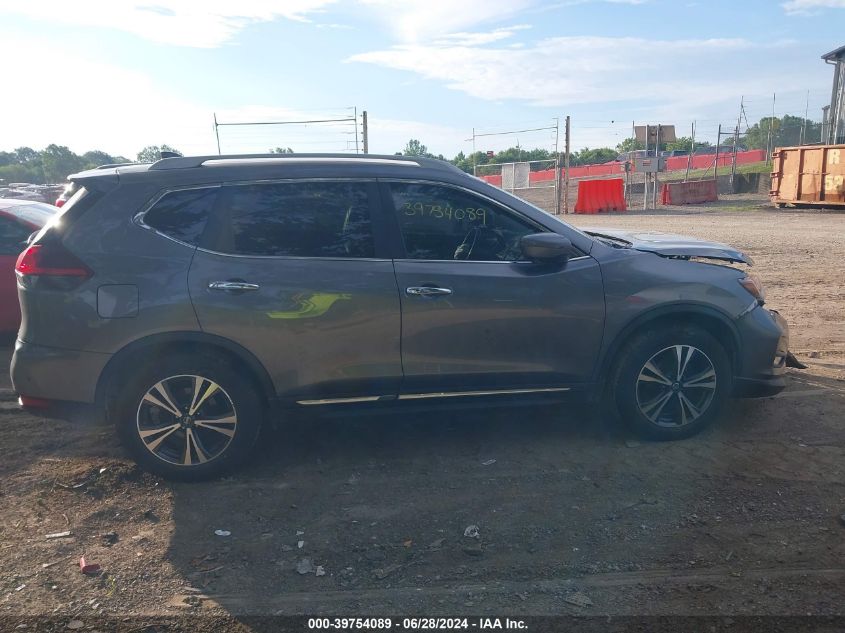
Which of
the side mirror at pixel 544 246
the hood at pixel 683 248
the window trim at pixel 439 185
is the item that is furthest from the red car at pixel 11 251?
the hood at pixel 683 248

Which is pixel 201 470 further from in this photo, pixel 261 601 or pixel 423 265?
pixel 423 265

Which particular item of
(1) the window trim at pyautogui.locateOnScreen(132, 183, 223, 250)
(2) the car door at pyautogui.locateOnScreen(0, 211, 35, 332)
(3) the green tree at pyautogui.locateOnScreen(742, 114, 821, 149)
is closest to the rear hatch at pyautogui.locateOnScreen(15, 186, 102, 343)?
(1) the window trim at pyautogui.locateOnScreen(132, 183, 223, 250)

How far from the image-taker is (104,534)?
3.75 m

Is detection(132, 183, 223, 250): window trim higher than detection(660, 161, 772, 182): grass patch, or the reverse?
detection(660, 161, 772, 182): grass patch

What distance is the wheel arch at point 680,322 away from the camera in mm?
4535

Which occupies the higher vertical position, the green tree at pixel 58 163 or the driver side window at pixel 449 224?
the green tree at pixel 58 163

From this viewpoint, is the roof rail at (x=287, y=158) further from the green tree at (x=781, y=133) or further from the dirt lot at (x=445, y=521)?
the green tree at (x=781, y=133)

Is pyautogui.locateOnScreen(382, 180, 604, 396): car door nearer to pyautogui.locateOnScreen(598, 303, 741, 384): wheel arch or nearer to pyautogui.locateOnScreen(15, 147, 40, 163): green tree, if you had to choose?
pyautogui.locateOnScreen(598, 303, 741, 384): wheel arch

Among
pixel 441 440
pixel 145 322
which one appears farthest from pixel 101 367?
pixel 441 440

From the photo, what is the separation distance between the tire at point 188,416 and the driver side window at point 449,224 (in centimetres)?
137

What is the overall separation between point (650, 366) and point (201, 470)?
2888 mm

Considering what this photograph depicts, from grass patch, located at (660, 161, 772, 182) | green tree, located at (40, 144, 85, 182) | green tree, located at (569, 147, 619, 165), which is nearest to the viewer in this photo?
green tree, located at (40, 144, 85, 182)

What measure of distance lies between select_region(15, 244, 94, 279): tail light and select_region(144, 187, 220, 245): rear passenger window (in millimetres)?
455

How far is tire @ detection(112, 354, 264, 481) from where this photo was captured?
415 cm
